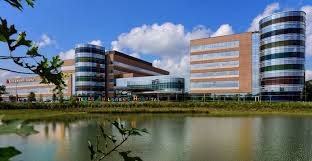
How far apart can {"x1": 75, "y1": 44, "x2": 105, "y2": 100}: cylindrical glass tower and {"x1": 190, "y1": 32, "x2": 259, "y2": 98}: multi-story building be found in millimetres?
29117

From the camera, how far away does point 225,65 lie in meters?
67.0

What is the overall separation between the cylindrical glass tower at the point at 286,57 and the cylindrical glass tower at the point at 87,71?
4762cm

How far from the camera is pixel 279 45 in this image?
197 ft

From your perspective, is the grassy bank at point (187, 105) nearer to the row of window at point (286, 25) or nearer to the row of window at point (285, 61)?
the row of window at point (285, 61)

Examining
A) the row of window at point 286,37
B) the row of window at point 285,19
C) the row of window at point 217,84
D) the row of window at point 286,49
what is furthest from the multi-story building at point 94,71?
the row of window at point 285,19

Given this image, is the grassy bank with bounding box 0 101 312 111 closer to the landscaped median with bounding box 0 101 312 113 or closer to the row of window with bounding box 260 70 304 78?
the landscaped median with bounding box 0 101 312 113

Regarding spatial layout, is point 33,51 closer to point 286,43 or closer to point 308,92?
point 286,43

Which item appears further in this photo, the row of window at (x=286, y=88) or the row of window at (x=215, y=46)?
the row of window at (x=215, y=46)

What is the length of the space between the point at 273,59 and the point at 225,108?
1596 cm

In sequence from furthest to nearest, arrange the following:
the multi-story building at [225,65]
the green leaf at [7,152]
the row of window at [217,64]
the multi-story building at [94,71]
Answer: the multi-story building at [94,71] < the row of window at [217,64] < the multi-story building at [225,65] < the green leaf at [7,152]

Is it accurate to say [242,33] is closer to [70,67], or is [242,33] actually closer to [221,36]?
[221,36]

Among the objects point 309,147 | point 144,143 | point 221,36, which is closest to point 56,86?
point 144,143

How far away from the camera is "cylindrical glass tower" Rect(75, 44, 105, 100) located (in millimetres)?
81188

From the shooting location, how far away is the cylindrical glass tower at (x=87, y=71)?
266ft
